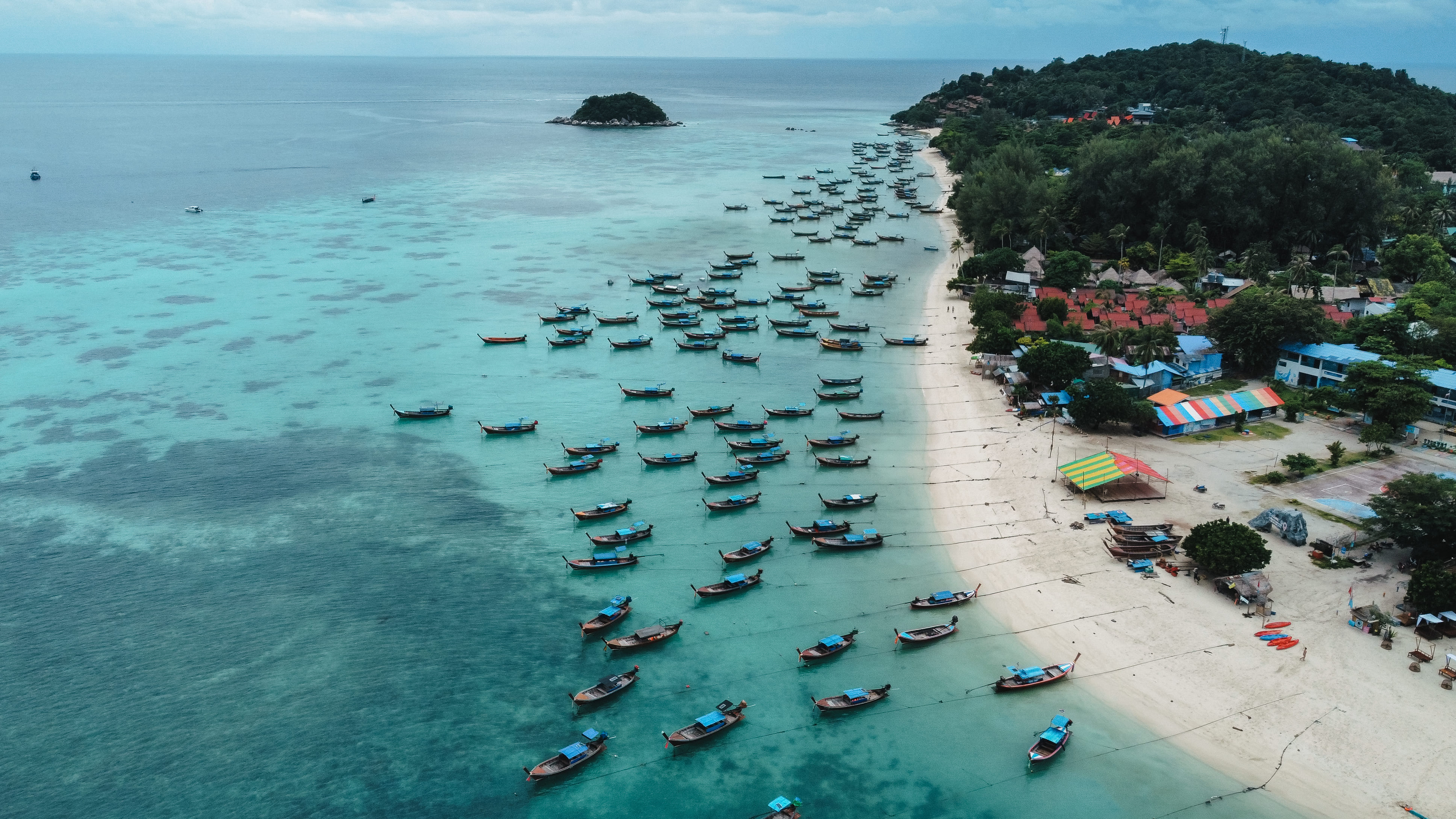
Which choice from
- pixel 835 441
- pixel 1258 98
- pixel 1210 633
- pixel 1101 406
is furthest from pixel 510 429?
pixel 1258 98

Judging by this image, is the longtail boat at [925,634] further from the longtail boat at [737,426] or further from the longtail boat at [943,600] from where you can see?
the longtail boat at [737,426]

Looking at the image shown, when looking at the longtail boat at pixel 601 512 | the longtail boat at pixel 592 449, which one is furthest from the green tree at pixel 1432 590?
the longtail boat at pixel 592 449

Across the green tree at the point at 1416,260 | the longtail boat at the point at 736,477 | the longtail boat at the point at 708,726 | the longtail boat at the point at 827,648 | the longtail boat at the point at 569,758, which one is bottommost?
the longtail boat at the point at 569,758

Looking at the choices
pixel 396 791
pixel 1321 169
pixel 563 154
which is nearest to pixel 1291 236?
pixel 1321 169

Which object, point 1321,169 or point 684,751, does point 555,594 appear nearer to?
point 684,751

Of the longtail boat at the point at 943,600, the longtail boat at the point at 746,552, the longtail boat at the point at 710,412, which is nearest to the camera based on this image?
the longtail boat at the point at 943,600

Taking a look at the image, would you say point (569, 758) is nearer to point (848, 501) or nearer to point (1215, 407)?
point (848, 501)
